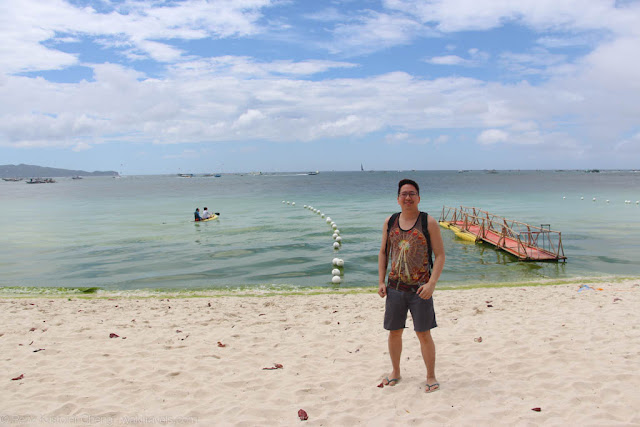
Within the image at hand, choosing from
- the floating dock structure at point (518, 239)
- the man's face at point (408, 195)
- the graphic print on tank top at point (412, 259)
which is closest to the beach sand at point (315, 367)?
the graphic print on tank top at point (412, 259)

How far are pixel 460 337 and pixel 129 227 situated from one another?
2540cm

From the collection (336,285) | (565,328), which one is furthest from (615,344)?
(336,285)

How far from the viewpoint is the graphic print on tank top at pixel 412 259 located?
410 centimetres

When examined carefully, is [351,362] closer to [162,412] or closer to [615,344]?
[162,412]

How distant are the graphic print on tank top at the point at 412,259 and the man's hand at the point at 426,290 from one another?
0.13 meters

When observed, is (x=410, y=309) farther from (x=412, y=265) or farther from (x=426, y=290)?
(x=412, y=265)

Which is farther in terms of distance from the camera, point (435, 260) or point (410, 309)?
point (410, 309)

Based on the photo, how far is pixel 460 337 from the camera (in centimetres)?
618

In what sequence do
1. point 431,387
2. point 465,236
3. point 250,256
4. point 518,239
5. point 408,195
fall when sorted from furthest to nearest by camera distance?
1. point 465,236
2. point 250,256
3. point 518,239
4. point 431,387
5. point 408,195

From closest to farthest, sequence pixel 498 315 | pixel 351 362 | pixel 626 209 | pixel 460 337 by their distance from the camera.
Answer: pixel 351 362
pixel 460 337
pixel 498 315
pixel 626 209

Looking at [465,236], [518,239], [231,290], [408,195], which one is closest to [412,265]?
[408,195]

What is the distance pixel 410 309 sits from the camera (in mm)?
4176

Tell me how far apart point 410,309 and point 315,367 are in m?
1.79

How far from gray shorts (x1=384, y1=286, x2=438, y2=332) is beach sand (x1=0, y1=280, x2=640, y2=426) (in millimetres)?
792
